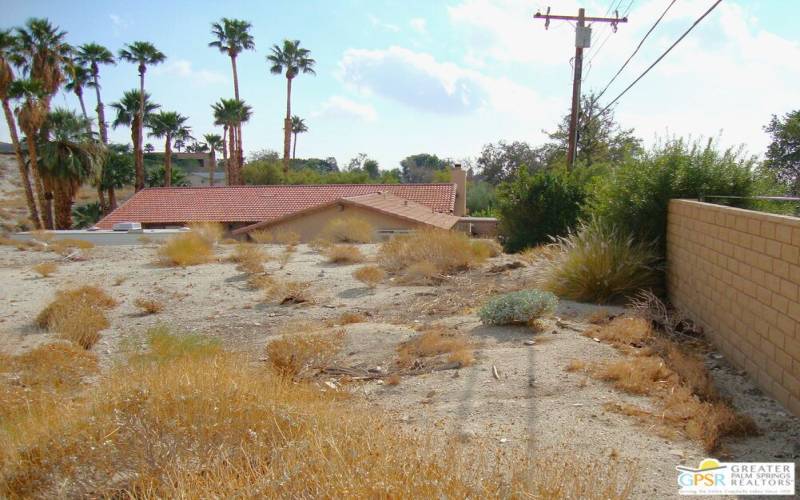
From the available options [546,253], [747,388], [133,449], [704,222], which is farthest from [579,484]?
[546,253]

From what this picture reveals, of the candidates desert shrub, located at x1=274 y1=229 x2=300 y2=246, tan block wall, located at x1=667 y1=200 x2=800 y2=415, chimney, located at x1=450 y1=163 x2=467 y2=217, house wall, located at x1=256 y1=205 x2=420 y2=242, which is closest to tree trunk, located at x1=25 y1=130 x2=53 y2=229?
house wall, located at x1=256 y1=205 x2=420 y2=242

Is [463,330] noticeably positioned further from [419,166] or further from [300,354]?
[419,166]

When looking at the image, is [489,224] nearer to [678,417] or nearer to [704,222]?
[704,222]

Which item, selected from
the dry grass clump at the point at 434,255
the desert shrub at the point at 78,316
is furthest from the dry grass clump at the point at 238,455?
the dry grass clump at the point at 434,255

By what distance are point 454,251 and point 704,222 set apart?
971cm

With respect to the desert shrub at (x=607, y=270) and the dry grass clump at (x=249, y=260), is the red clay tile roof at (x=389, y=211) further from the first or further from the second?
the desert shrub at (x=607, y=270)

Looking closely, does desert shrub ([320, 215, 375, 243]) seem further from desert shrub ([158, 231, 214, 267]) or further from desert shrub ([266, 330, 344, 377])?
desert shrub ([266, 330, 344, 377])

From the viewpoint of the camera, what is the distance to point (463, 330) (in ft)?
33.0

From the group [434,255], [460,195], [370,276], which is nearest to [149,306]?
[370,276]

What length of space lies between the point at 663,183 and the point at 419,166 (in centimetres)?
9799

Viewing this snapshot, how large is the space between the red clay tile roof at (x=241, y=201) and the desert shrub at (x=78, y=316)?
85.1ft

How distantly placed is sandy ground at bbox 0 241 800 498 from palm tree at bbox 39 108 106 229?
2015 centimetres

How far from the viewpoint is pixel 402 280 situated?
1659cm

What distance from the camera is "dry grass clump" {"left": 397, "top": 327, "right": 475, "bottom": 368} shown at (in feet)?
26.8
